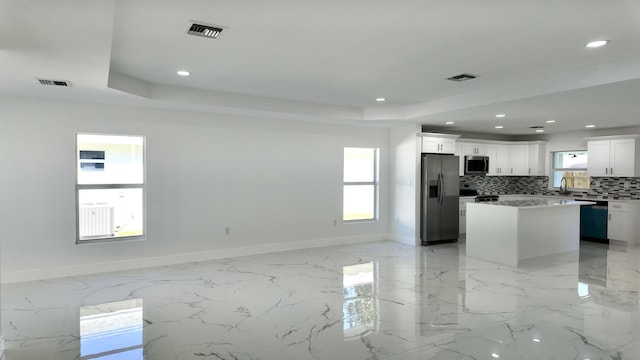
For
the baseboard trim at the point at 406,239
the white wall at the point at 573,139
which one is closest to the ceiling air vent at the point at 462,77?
the baseboard trim at the point at 406,239

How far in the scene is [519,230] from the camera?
586cm

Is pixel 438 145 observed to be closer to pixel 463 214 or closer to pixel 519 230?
pixel 463 214

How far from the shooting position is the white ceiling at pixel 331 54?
8.79 ft

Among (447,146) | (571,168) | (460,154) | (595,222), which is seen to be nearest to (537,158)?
(571,168)

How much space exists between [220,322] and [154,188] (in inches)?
113

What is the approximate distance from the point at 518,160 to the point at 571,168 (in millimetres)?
1066

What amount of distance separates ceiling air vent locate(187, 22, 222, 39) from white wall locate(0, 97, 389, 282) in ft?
9.63

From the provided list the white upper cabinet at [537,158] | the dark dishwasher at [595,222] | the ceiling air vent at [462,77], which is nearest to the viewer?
the ceiling air vent at [462,77]

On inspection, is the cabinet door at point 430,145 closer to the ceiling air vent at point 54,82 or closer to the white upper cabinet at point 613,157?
the white upper cabinet at point 613,157

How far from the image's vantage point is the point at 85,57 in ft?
10.9

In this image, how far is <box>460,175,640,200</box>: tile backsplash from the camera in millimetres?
7914

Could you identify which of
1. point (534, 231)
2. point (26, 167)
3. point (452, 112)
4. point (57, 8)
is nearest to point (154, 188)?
point (26, 167)

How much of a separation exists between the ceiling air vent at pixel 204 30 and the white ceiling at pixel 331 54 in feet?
0.26

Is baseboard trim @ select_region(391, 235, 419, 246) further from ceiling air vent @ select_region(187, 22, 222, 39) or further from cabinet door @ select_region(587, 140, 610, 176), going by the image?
ceiling air vent @ select_region(187, 22, 222, 39)
